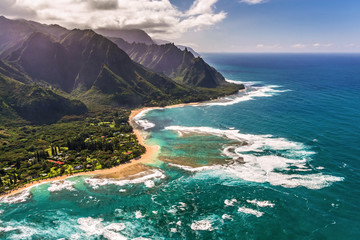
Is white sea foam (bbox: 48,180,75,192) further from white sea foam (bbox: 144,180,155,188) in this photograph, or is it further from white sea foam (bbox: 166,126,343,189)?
white sea foam (bbox: 166,126,343,189)

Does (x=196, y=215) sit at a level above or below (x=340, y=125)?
below

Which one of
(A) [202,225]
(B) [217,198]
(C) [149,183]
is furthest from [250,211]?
(C) [149,183]

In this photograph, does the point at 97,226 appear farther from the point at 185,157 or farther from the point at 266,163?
the point at 266,163

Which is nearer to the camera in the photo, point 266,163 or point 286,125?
point 266,163

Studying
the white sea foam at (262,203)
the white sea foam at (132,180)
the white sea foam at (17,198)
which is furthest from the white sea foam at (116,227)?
the white sea foam at (262,203)

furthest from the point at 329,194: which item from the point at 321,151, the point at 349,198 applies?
the point at 321,151

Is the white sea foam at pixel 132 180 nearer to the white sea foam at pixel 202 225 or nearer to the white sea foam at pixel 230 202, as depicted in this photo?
the white sea foam at pixel 202 225
